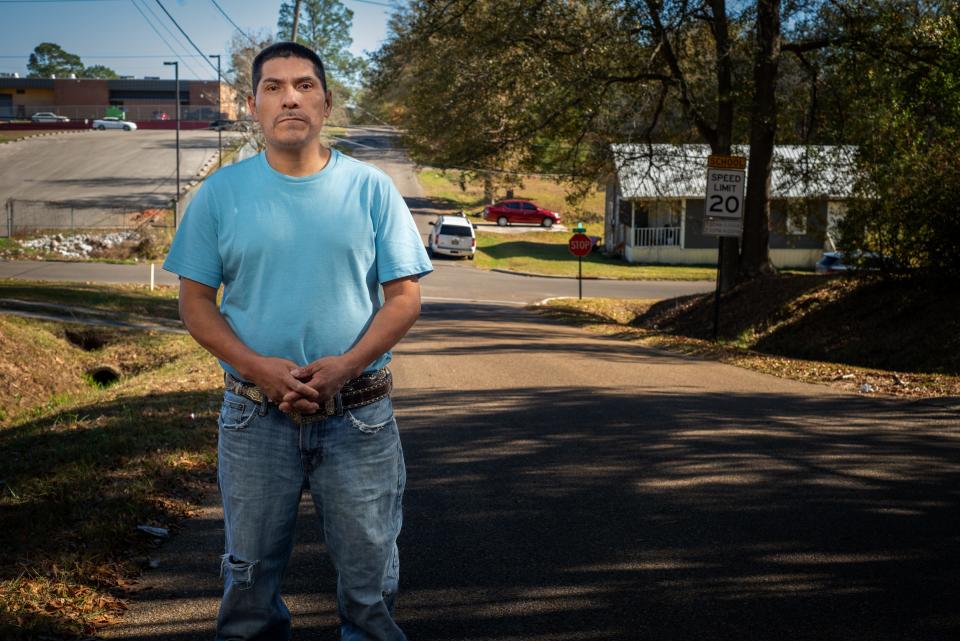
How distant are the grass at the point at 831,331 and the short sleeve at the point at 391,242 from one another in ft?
34.7

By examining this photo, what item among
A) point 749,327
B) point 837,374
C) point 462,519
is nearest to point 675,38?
point 749,327

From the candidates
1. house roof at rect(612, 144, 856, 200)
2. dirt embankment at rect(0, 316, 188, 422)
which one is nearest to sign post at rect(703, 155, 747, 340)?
house roof at rect(612, 144, 856, 200)

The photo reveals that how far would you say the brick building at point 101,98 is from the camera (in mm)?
105688

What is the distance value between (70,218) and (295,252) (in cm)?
4966

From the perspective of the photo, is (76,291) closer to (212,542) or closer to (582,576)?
(212,542)

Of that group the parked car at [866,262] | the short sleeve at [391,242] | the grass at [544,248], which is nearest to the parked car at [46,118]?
the grass at [544,248]

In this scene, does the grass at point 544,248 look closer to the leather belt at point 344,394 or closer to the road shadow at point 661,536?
the road shadow at point 661,536

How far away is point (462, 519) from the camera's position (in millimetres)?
6172

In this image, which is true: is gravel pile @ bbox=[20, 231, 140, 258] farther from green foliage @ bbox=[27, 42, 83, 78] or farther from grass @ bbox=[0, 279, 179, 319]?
green foliage @ bbox=[27, 42, 83, 78]

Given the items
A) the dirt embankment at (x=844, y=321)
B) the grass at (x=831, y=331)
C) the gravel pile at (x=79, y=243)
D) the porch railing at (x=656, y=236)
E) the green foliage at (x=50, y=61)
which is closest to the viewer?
the grass at (x=831, y=331)

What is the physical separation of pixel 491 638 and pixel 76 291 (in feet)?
70.3

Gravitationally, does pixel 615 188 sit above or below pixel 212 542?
above

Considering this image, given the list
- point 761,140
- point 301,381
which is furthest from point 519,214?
point 301,381

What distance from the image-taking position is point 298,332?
10.2ft
